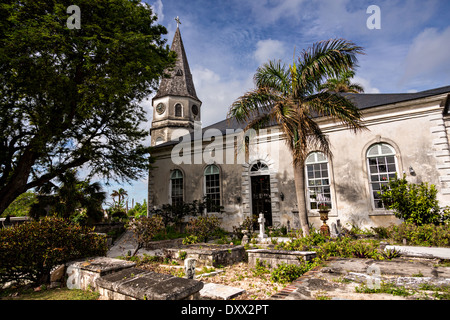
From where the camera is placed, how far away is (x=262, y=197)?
14.3 meters

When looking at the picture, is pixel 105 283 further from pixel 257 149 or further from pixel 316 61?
pixel 257 149

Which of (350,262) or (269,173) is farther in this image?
(269,173)

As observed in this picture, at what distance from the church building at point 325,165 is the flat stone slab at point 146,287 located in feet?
22.3

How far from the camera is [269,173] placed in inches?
552

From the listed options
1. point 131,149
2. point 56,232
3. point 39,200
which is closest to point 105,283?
point 56,232

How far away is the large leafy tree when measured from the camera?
30.8 ft

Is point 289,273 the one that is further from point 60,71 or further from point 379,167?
point 60,71

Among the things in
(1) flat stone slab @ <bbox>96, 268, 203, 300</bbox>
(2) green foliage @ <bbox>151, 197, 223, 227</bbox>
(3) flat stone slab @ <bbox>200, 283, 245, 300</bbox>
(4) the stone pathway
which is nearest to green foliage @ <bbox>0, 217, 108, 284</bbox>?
(1) flat stone slab @ <bbox>96, 268, 203, 300</bbox>

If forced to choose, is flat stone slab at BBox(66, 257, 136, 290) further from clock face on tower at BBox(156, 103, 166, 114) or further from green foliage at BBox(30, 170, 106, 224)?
clock face on tower at BBox(156, 103, 166, 114)

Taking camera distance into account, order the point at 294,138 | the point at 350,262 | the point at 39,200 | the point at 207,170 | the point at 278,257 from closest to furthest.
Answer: the point at 350,262 → the point at 278,257 → the point at 294,138 → the point at 39,200 → the point at 207,170

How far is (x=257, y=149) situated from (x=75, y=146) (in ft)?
32.7

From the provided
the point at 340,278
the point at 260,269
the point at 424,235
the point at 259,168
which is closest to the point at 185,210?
the point at 259,168

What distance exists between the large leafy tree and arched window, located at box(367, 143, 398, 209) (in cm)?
1088

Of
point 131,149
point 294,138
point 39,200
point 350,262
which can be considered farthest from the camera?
point 131,149
